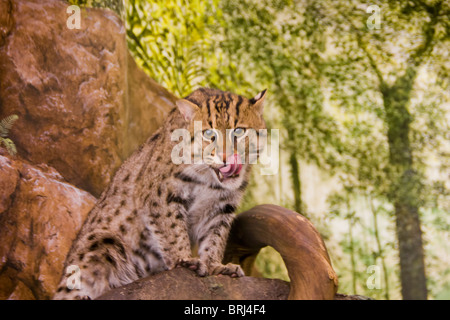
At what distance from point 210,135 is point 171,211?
47cm

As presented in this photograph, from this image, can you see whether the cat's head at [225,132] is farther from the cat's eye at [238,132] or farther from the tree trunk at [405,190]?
the tree trunk at [405,190]

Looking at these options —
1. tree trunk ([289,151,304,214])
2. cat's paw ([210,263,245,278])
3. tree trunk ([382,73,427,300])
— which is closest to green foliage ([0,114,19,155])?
cat's paw ([210,263,245,278])

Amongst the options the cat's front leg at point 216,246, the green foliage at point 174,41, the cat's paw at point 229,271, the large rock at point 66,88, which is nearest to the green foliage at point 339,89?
the green foliage at point 174,41

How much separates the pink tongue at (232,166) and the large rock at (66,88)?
919 millimetres

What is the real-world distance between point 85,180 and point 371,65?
92.2 inches

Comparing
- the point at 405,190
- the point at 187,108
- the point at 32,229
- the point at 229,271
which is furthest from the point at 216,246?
the point at 405,190

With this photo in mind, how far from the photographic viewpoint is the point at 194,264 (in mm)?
2125

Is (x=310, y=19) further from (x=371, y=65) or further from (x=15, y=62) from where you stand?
(x=15, y=62)

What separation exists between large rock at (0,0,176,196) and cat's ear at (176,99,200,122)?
69cm

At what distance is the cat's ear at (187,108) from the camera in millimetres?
2311

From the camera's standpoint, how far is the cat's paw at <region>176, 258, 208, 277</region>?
210 centimetres

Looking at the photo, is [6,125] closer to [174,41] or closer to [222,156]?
[222,156]
